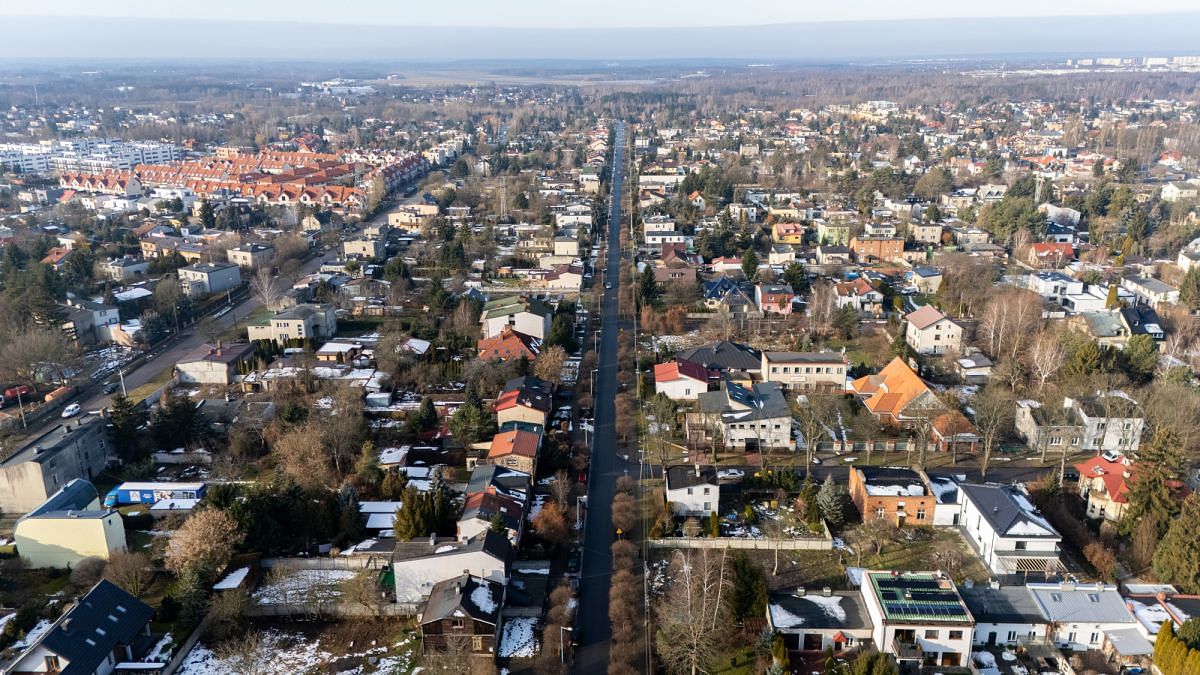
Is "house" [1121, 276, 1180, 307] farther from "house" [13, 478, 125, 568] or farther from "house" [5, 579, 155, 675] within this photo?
"house" [13, 478, 125, 568]

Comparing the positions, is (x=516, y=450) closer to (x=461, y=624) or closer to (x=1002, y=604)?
(x=461, y=624)

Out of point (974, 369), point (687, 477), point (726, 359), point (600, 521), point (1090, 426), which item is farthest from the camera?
point (974, 369)

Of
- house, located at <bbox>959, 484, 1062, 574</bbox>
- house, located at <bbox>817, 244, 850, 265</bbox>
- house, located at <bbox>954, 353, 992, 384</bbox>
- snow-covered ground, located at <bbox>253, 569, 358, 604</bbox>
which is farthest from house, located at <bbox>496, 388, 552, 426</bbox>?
house, located at <bbox>817, 244, 850, 265</bbox>

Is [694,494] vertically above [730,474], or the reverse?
[694,494]

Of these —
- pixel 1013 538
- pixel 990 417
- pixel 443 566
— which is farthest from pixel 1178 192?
pixel 443 566

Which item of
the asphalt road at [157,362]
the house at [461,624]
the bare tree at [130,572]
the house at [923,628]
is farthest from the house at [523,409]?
the asphalt road at [157,362]

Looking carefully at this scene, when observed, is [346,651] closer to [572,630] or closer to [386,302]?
[572,630]

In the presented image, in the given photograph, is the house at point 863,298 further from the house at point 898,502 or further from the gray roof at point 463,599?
the gray roof at point 463,599
